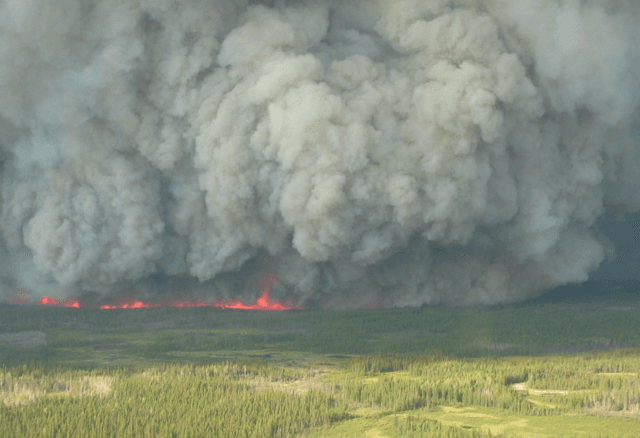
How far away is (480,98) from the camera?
99.5 ft

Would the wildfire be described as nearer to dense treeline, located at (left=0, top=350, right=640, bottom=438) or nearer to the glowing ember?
the glowing ember

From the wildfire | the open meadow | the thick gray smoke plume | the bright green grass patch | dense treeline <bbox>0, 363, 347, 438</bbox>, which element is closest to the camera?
dense treeline <bbox>0, 363, 347, 438</bbox>

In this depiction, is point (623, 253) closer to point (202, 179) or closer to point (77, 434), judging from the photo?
point (202, 179)

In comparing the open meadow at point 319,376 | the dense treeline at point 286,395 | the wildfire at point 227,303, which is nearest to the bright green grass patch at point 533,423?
the open meadow at point 319,376

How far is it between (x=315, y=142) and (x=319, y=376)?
49.7 ft

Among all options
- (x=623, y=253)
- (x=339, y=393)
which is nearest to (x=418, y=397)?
(x=339, y=393)

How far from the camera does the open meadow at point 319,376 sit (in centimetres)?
1230

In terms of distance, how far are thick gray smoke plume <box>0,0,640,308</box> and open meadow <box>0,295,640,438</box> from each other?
15.9 feet

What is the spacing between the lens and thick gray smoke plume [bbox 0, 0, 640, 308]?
31.2 m

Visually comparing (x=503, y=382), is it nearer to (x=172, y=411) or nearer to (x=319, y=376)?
(x=319, y=376)

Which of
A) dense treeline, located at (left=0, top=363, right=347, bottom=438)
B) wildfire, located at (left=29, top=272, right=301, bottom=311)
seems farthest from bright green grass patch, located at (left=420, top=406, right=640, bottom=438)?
wildfire, located at (left=29, top=272, right=301, bottom=311)

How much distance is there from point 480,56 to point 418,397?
20.9 metres

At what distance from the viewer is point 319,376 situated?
17.2m

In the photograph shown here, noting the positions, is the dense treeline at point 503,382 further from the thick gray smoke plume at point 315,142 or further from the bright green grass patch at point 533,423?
the thick gray smoke plume at point 315,142
